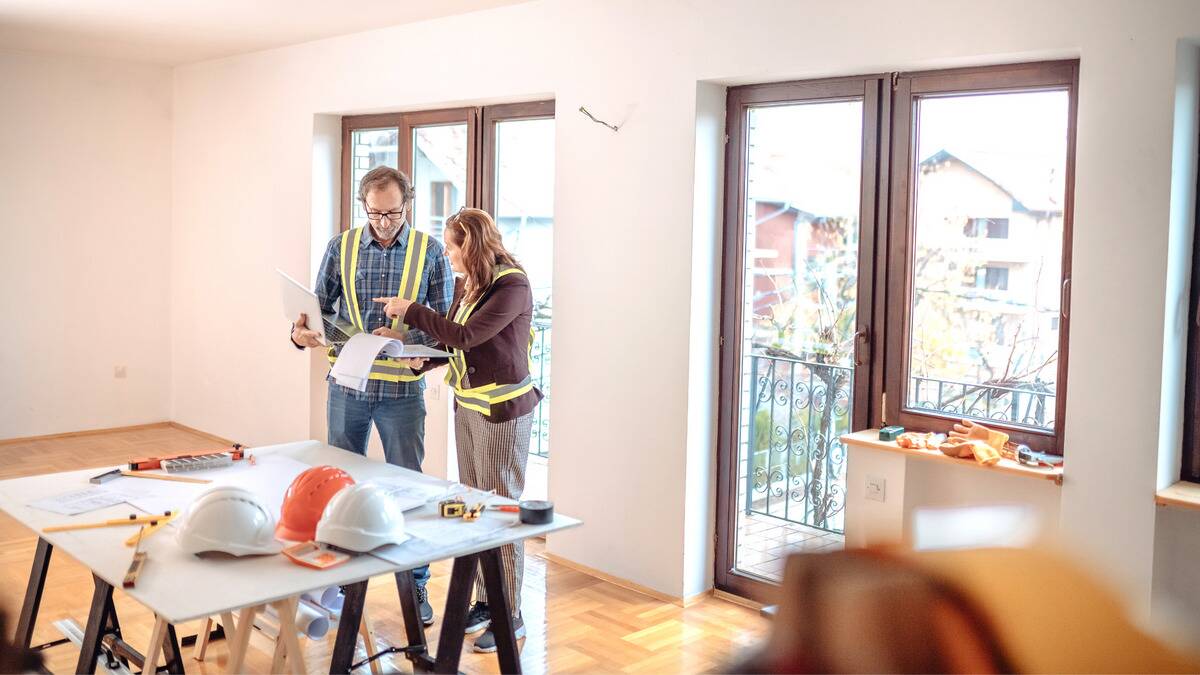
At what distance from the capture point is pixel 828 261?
4.17 meters

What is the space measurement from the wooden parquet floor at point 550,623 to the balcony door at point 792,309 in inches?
14.5

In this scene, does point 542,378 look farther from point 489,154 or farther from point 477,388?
point 477,388

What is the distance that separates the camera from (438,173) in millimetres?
5961

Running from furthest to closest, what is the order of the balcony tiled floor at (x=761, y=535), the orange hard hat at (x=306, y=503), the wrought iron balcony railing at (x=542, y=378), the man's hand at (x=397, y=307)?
1. the wrought iron balcony railing at (x=542, y=378)
2. the balcony tiled floor at (x=761, y=535)
3. the man's hand at (x=397, y=307)
4. the orange hard hat at (x=306, y=503)

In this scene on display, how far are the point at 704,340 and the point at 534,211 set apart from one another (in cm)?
138

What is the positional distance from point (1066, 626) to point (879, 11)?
359cm

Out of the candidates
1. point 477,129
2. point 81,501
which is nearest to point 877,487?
point 81,501

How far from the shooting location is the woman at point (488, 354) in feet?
12.1

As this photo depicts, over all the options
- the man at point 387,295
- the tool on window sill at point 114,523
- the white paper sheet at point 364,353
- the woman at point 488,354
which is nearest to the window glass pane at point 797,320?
the woman at point 488,354

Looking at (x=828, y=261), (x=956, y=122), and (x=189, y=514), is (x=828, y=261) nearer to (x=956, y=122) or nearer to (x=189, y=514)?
(x=956, y=122)

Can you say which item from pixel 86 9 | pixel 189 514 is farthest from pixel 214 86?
pixel 189 514

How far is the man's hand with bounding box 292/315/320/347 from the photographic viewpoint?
3760 millimetres

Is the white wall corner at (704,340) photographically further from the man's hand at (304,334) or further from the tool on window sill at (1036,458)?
the man's hand at (304,334)

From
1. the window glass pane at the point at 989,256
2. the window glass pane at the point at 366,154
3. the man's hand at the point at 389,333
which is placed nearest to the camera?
the window glass pane at the point at 989,256
